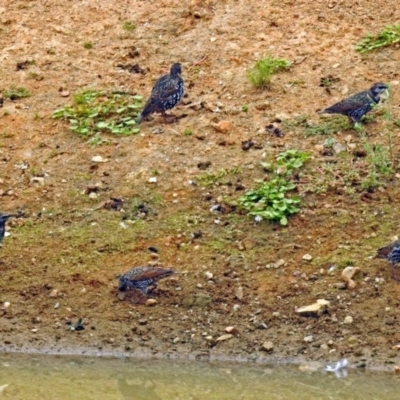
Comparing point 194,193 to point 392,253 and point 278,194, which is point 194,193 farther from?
point 392,253

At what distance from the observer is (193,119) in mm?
11711

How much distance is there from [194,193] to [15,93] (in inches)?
105

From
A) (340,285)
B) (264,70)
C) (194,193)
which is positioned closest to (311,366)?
(340,285)

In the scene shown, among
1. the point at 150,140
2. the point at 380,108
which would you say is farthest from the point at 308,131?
the point at 150,140

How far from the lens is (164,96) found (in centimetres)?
1154

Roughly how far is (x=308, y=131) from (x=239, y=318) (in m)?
2.53

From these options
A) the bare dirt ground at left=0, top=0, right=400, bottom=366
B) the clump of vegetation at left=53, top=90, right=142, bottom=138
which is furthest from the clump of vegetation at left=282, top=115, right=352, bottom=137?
the clump of vegetation at left=53, top=90, right=142, bottom=138

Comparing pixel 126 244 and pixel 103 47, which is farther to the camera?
pixel 103 47

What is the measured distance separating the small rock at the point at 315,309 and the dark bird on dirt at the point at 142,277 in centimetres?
109

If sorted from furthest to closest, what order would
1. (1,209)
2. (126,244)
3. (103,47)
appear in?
(103,47)
(1,209)
(126,244)

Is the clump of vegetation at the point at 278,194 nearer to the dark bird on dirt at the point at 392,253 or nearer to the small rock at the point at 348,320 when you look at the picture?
the dark bird on dirt at the point at 392,253

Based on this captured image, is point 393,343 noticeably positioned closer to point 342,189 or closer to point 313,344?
point 313,344

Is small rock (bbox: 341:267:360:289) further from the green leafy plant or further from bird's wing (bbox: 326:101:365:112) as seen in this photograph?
the green leafy plant

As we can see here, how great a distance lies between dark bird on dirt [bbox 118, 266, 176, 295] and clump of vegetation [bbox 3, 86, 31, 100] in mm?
3359
